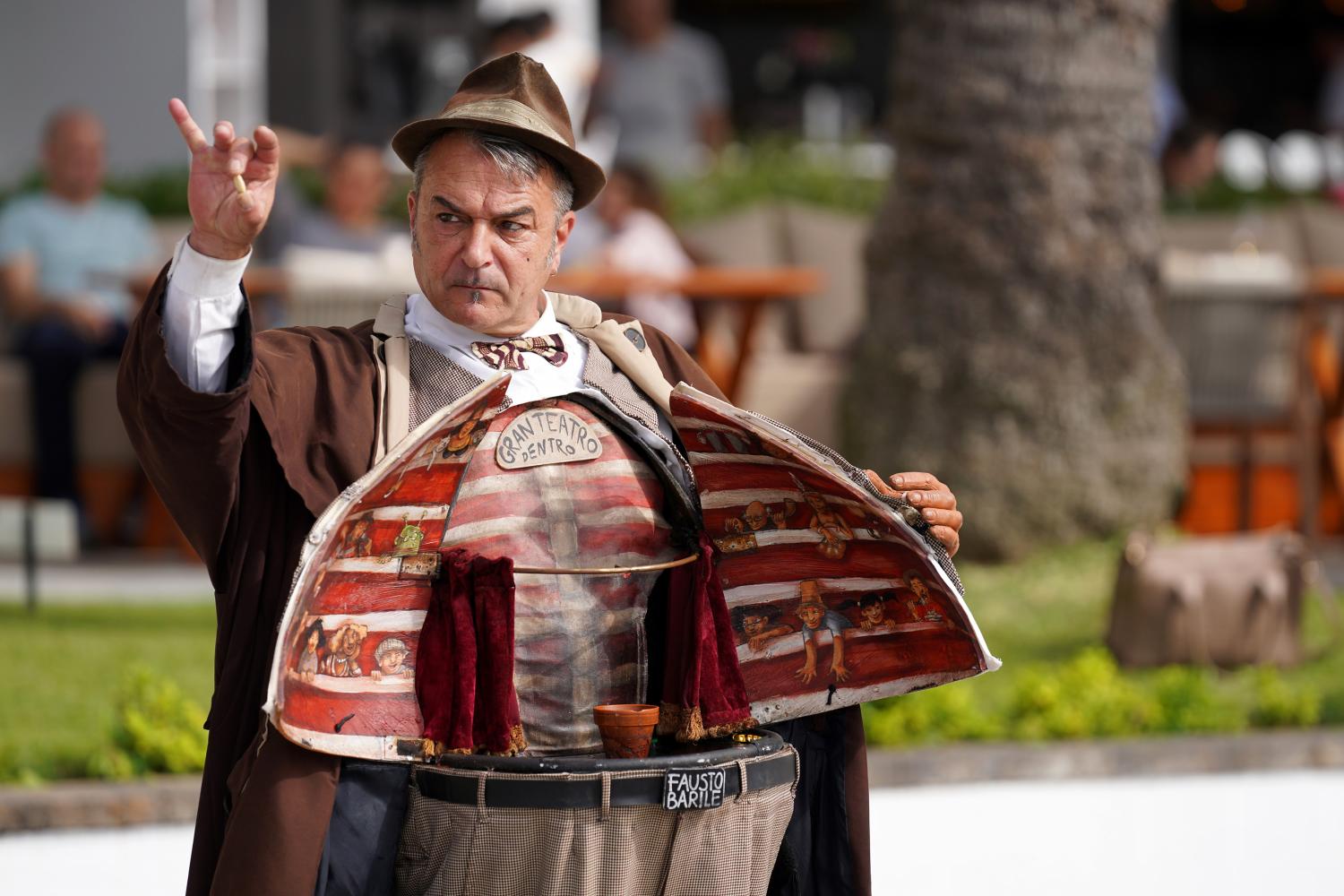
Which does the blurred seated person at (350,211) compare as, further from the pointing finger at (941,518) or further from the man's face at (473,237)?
the pointing finger at (941,518)

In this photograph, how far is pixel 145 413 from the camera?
2680mm

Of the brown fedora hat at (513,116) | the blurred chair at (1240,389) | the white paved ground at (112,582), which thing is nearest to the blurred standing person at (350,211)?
the white paved ground at (112,582)

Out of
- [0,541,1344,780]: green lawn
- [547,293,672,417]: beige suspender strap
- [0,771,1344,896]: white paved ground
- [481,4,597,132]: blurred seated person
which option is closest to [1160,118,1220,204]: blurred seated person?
[481,4,597,132]: blurred seated person

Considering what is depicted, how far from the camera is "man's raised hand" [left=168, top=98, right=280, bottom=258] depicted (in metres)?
2.62

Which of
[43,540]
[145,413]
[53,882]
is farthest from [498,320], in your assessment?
[43,540]

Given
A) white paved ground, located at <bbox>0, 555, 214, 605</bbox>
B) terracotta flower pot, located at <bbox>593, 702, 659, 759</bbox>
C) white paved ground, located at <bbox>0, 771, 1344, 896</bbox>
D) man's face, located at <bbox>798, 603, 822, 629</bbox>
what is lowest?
white paved ground, located at <bbox>0, 771, 1344, 896</bbox>

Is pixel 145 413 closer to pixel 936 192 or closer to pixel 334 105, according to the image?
pixel 936 192

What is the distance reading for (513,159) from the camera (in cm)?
304

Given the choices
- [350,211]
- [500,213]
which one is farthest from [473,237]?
[350,211]

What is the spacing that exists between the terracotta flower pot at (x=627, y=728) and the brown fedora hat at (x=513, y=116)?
902 mm

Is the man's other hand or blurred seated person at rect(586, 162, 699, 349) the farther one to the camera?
blurred seated person at rect(586, 162, 699, 349)

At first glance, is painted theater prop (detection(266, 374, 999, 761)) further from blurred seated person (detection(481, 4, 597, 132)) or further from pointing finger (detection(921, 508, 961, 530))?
blurred seated person (detection(481, 4, 597, 132))

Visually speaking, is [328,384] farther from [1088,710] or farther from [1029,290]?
[1029,290]

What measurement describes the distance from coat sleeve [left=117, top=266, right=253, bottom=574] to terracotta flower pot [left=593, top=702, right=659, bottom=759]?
67 cm
